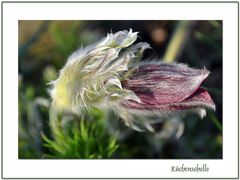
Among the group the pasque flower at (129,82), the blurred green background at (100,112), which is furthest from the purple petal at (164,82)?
the blurred green background at (100,112)

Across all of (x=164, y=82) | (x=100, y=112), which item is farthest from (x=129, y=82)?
(x=100, y=112)

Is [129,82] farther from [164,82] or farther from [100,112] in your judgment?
[100,112]

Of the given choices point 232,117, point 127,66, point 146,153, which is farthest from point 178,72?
point 146,153

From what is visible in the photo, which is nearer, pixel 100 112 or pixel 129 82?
pixel 129 82

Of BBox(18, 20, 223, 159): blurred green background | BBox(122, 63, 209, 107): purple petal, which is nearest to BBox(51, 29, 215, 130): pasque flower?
BBox(122, 63, 209, 107): purple petal

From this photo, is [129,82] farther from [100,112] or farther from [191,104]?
[100,112]

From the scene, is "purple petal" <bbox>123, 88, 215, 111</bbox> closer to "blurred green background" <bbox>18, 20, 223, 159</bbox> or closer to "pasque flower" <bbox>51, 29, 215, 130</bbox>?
"pasque flower" <bbox>51, 29, 215, 130</bbox>

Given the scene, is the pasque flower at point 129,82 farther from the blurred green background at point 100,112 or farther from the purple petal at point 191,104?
the blurred green background at point 100,112

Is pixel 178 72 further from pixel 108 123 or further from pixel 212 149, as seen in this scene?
pixel 212 149
